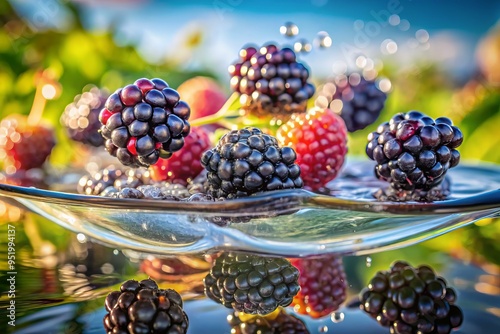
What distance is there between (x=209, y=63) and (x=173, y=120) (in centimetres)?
162

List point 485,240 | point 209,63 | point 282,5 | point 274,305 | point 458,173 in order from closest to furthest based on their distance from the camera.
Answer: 1. point 274,305
2. point 485,240
3. point 458,173
4. point 209,63
5. point 282,5

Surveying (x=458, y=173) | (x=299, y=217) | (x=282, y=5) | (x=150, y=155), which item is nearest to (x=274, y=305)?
(x=299, y=217)

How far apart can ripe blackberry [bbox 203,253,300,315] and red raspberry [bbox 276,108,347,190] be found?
24 cm

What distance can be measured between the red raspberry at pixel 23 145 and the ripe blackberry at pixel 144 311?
673mm

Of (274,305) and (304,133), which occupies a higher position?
(304,133)

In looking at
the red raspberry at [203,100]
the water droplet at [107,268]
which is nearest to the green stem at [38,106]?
the red raspberry at [203,100]

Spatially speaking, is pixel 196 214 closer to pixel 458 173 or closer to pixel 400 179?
pixel 400 179

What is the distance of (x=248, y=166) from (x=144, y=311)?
25cm

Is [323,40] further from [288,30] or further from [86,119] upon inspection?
[86,119]

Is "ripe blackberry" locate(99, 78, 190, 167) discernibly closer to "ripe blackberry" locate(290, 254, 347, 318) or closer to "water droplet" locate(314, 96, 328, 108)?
"ripe blackberry" locate(290, 254, 347, 318)

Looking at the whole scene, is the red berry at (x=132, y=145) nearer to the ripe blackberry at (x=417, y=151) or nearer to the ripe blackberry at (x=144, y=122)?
the ripe blackberry at (x=144, y=122)

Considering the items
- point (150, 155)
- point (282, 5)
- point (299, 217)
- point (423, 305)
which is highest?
point (282, 5)

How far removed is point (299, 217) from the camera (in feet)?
2.17

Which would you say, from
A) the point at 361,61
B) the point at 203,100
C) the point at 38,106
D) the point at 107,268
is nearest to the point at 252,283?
the point at 107,268
